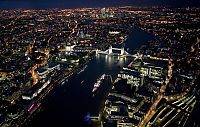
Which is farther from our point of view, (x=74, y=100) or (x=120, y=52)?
(x=120, y=52)

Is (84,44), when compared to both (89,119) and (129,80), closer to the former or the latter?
(129,80)

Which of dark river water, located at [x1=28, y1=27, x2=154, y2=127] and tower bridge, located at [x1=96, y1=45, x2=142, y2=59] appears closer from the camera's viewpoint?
→ dark river water, located at [x1=28, y1=27, x2=154, y2=127]

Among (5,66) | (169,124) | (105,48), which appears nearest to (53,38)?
(105,48)

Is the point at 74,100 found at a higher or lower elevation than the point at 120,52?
lower

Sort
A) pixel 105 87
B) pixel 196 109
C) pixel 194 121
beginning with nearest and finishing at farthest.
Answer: pixel 194 121 → pixel 196 109 → pixel 105 87

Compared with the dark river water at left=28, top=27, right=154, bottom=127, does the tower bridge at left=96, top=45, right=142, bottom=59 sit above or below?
above

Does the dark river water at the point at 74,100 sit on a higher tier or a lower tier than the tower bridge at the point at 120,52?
lower

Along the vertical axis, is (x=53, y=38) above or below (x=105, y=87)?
above

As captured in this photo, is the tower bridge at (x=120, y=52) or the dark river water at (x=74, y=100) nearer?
the dark river water at (x=74, y=100)
